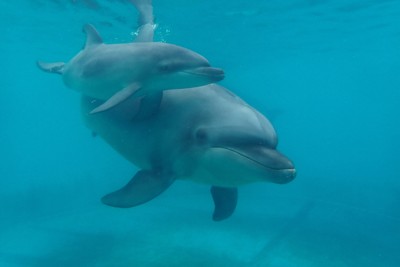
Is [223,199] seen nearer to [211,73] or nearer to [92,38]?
[211,73]

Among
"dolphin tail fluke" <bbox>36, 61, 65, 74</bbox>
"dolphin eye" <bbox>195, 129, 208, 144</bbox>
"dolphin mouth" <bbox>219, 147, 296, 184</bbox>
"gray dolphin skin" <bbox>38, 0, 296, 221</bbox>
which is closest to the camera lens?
"dolphin mouth" <bbox>219, 147, 296, 184</bbox>

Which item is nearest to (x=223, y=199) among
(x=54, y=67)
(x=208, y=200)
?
(x=54, y=67)

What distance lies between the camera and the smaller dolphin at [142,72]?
5297mm

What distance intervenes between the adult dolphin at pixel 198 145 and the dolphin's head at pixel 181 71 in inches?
15.0

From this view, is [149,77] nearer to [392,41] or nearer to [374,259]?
[374,259]

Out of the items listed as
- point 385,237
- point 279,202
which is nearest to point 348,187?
point 279,202

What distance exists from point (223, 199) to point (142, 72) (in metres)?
2.19

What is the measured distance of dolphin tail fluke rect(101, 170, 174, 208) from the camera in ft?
17.3

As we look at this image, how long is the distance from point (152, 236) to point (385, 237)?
10622mm

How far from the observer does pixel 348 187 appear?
103ft

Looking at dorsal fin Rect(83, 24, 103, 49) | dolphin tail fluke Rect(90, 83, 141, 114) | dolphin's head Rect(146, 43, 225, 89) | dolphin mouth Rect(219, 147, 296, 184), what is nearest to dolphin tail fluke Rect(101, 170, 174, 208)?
dolphin tail fluke Rect(90, 83, 141, 114)

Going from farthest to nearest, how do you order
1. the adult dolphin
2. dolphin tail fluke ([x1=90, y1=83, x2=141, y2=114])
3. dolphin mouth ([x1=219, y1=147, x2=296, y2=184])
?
dolphin tail fluke ([x1=90, y1=83, x2=141, y2=114]), the adult dolphin, dolphin mouth ([x1=219, y1=147, x2=296, y2=184])

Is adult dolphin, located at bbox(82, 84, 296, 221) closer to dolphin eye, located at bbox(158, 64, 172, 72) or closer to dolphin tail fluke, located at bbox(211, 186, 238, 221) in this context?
dolphin tail fluke, located at bbox(211, 186, 238, 221)

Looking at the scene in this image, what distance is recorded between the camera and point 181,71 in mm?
5320
